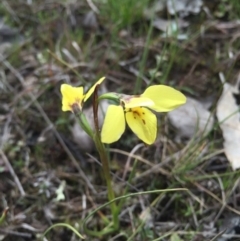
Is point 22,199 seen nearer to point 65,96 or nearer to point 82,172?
point 82,172

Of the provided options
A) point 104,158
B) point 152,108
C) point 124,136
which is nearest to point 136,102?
point 152,108

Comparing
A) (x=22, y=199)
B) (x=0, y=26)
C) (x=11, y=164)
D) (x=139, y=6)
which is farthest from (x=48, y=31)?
(x=22, y=199)

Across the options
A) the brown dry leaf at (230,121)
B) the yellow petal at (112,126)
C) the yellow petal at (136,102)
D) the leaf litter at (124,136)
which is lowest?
the brown dry leaf at (230,121)

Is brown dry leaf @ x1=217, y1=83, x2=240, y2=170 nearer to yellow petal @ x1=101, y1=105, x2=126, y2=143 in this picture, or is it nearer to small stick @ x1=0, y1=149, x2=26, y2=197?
yellow petal @ x1=101, y1=105, x2=126, y2=143

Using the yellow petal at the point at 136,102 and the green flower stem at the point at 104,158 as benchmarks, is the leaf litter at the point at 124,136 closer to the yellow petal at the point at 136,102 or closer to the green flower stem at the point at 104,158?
the green flower stem at the point at 104,158

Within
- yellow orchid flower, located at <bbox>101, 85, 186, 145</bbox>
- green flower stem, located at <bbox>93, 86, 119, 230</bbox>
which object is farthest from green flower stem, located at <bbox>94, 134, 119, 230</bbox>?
yellow orchid flower, located at <bbox>101, 85, 186, 145</bbox>

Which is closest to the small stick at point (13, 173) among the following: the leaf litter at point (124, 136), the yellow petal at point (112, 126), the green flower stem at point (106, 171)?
the leaf litter at point (124, 136)
